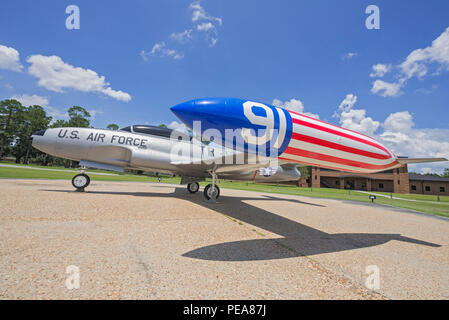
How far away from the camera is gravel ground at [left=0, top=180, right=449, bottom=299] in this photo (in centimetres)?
186

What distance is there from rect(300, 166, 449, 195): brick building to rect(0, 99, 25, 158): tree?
249ft

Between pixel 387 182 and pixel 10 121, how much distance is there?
9641 centimetres

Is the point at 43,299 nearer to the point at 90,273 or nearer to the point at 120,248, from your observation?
the point at 90,273

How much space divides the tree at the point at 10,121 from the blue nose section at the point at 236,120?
6720cm

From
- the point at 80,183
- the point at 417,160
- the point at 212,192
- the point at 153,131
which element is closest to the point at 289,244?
the point at 417,160

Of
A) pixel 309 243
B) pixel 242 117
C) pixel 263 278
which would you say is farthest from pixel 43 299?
pixel 309 243

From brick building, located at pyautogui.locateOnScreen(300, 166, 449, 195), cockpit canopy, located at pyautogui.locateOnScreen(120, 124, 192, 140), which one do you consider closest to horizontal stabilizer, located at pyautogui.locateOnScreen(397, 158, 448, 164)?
cockpit canopy, located at pyautogui.locateOnScreen(120, 124, 192, 140)

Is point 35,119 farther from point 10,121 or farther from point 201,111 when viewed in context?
point 201,111

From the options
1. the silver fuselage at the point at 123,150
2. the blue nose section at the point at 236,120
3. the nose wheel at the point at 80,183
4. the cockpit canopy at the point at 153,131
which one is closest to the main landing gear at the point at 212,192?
the silver fuselage at the point at 123,150

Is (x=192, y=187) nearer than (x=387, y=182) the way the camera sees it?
Yes

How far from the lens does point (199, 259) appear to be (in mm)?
2586

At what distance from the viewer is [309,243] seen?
12.0 ft

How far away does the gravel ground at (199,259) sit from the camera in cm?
186

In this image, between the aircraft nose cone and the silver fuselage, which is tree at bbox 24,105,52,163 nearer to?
the silver fuselage
